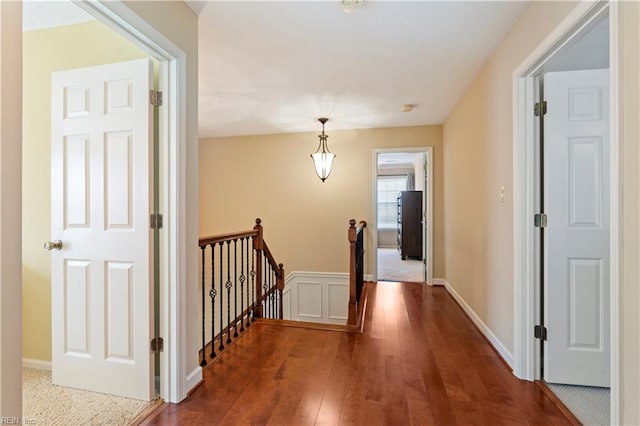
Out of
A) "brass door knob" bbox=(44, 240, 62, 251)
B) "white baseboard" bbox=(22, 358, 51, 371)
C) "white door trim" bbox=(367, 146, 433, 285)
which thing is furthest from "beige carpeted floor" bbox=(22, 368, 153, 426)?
"white door trim" bbox=(367, 146, 433, 285)

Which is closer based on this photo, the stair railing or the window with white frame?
the stair railing

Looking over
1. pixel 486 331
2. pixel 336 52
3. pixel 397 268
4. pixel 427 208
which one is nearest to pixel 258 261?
pixel 336 52

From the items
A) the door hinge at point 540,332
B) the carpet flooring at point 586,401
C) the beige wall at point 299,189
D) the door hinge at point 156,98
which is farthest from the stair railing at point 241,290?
the carpet flooring at point 586,401

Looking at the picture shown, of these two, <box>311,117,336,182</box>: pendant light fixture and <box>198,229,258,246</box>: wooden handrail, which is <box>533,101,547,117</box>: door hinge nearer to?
<box>198,229,258,246</box>: wooden handrail

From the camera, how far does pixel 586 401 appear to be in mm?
1657

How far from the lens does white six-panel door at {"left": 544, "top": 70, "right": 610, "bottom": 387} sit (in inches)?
68.8

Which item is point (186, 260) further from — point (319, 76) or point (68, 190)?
point (319, 76)

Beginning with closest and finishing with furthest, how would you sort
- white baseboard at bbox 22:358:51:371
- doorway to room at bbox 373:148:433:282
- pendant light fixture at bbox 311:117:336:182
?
1. white baseboard at bbox 22:358:51:371
2. pendant light fixture at bbox 311:117:336:182
3. doorway to room at bbox 373:148:433:282

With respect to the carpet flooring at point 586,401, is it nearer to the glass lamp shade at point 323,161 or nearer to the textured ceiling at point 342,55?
the textured ceiling at point 342,55

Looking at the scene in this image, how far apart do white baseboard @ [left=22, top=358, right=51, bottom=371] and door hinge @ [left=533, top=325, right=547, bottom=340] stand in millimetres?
3298

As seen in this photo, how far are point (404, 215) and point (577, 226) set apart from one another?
536cm

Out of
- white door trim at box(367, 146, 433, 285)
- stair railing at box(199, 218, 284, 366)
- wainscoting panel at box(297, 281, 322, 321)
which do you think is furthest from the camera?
wainscoting panel at box(297, 281, 322, 321)

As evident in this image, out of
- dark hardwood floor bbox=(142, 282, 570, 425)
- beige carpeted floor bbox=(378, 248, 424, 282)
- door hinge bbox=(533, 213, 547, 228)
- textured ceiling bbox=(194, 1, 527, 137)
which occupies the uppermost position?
textured ceiling bbox=(194, 1, 527, 137)

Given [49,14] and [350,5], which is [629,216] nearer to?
[350,5]
